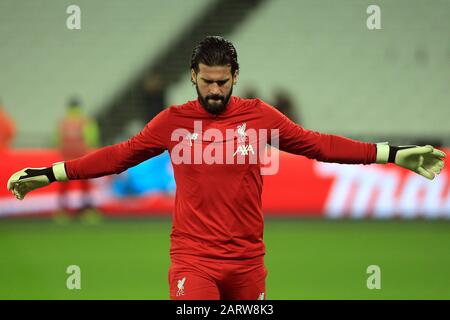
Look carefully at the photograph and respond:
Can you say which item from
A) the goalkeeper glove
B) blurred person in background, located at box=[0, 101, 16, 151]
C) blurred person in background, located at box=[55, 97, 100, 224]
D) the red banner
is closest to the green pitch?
the red banner

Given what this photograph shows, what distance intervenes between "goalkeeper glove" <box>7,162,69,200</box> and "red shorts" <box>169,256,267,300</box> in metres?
0.80

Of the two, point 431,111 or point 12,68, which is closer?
point 431,111

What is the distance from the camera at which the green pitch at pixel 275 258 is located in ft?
25.5

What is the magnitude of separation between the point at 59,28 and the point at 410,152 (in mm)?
13918

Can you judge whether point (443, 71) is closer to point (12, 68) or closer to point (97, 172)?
point (12, 68)

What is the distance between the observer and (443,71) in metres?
16.5

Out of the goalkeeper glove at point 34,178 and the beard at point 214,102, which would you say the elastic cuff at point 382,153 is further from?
the goalkeeper glove at point 34,178

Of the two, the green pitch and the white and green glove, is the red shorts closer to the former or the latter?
the white and green glove

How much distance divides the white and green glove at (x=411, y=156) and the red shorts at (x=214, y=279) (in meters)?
0.92

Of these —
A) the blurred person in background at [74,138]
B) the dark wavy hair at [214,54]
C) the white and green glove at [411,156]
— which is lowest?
the blurred person in background at [74,138]

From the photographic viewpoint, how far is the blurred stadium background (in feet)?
40.9

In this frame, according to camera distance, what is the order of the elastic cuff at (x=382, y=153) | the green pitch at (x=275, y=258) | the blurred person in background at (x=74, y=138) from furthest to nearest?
the blurred person in background at (x=74, y=138) < the green pitch at (x=275, y=258) < the elastic cuff at (x=382, y=153)

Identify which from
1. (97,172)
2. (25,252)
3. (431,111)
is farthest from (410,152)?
(431,111)

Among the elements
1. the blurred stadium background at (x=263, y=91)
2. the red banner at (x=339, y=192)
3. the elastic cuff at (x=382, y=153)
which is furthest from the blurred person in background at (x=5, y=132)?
the elastic cuff at (x=382, y=153)
